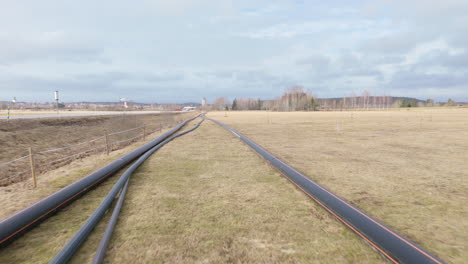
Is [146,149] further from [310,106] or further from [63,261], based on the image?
[310,106]

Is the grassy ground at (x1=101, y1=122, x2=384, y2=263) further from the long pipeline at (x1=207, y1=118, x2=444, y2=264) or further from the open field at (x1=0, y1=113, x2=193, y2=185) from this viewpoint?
the open field at (x1=0, y1=113, x2=193, y2=185)

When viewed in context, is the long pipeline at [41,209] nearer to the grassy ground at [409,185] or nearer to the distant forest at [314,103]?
the grassy ground at [409,185]

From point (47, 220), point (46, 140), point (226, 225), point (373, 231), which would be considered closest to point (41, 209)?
point (47, 220)

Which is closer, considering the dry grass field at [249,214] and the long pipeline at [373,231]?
the long pipeline at [373,231]

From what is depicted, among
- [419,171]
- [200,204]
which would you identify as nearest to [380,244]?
[200,204]

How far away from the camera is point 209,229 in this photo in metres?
4.09

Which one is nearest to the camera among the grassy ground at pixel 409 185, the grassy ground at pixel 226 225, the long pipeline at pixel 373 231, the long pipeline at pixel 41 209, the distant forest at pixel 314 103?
the long pipeline at pixel 373 231

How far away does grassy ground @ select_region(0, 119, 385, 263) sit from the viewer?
339 cm

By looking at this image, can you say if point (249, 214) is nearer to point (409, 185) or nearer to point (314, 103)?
point (409, 185)

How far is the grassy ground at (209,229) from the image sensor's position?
11.1 feet

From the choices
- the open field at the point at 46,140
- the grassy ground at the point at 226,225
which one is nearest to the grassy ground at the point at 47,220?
the grassy ground at the point at 226,225

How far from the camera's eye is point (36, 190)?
6.31m

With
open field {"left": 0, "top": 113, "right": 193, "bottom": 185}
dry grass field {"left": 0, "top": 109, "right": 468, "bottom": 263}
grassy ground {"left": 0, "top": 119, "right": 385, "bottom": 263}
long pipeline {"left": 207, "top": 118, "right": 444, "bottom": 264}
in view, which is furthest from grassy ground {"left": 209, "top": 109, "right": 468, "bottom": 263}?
open field {"left": 0, "top": 113, "right": 193, "bottom": 185}

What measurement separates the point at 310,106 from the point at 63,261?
467 feet
